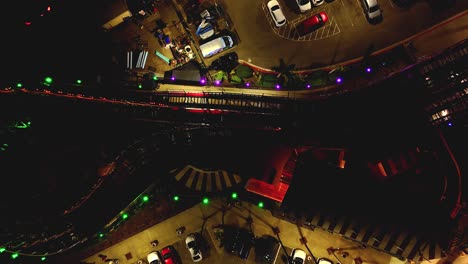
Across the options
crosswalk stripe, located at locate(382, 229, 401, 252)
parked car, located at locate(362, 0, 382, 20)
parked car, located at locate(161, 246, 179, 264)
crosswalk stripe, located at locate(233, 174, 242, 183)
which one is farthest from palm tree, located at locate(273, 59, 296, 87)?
parked car, located at locate(161, 246, 179, 264)

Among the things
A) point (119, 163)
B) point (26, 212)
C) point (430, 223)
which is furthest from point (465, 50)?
point (26, 212)

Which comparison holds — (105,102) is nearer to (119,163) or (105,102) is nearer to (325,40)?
(119,163)

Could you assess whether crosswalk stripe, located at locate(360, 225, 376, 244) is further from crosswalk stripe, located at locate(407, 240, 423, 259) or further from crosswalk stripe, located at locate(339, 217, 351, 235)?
crosswalk stripe, located at locate(407, 240, 423, 259)

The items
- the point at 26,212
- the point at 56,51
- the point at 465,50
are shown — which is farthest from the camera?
the point at 56,51

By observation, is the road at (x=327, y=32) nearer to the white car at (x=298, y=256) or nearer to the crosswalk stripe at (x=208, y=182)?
the crosswalk stripe at (x=208, y=182)

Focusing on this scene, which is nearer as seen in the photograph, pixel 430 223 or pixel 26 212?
pixel 430 223

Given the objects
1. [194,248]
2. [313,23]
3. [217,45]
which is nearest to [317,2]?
[313,23]
